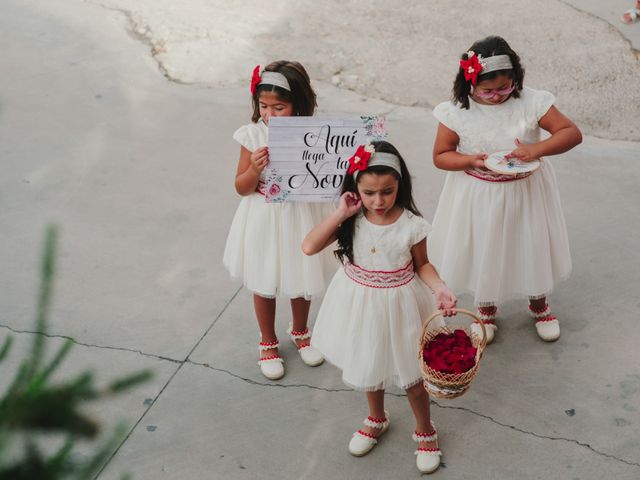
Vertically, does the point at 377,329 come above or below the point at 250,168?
below

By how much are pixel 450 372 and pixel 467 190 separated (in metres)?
0.95

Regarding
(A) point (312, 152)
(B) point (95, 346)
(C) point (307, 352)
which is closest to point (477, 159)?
(A) point (312, 152)

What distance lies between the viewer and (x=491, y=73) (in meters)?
3.26

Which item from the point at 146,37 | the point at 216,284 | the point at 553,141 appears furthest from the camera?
the point at 146,37

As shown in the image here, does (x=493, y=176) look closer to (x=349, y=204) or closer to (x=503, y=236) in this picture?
(x=503, y=236)

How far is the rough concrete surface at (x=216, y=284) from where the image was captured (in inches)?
132

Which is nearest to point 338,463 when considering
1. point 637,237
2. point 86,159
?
point 637,237

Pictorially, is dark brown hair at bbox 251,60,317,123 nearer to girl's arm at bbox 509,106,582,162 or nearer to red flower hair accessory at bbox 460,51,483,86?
red flower hair accessory at bbox 460,51,483,86

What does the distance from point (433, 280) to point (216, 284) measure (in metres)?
1.61

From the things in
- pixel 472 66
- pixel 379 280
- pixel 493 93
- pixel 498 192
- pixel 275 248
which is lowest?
pixel 275 248

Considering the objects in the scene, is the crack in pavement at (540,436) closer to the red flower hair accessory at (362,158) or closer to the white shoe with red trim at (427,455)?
the white shoe with red trim at (427,455)

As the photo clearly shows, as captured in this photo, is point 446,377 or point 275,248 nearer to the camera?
point 446,377

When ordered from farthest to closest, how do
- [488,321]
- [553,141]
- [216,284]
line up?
[216,284] < [488,321] < [553,141]

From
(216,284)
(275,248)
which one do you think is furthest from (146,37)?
(275,248)
